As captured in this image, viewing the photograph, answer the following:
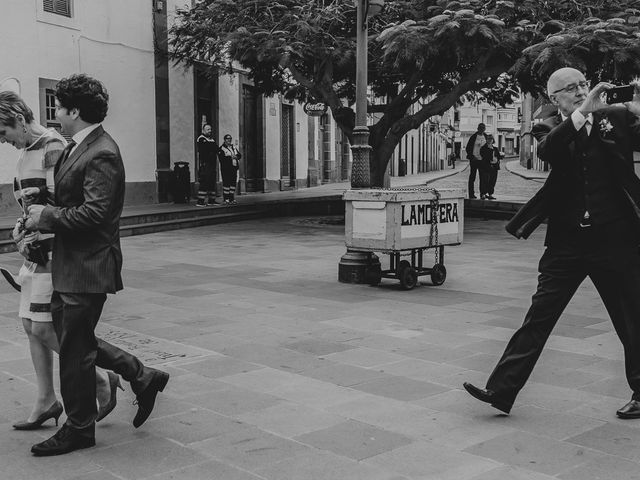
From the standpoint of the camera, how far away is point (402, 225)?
8977 millimetres

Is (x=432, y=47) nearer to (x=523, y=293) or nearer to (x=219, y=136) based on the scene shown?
(x=523, y=293)

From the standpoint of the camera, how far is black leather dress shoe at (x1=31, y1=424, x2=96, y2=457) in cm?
405

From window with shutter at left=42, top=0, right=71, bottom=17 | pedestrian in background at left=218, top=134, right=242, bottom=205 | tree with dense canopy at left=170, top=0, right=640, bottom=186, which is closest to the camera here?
tree with dense canopy at left=170, top=0, right=640, bottom=186

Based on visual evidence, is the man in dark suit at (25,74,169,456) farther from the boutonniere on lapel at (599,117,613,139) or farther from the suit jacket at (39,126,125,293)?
the boutonniere on lapel at (599,117,613,139)

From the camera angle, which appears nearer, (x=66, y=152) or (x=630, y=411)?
(x=66, y=152)

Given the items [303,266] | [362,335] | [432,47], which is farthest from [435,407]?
[432,47]

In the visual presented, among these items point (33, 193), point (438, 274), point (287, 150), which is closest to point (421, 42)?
point (438, 274)

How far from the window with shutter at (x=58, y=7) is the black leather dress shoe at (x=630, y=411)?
1573 centimetres

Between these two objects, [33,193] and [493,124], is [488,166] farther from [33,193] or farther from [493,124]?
[493,124]

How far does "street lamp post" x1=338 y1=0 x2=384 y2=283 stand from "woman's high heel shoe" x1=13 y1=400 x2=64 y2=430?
5.47 metres

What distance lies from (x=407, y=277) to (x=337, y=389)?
4091mm

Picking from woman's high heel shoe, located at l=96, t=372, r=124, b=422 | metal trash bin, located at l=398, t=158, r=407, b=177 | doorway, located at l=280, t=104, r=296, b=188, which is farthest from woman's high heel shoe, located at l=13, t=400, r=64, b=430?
metal trash bin, located at l=398, t=158, r=407, b=177

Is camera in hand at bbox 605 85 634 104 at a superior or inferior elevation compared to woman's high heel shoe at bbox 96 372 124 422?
superior

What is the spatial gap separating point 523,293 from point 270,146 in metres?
18.8
